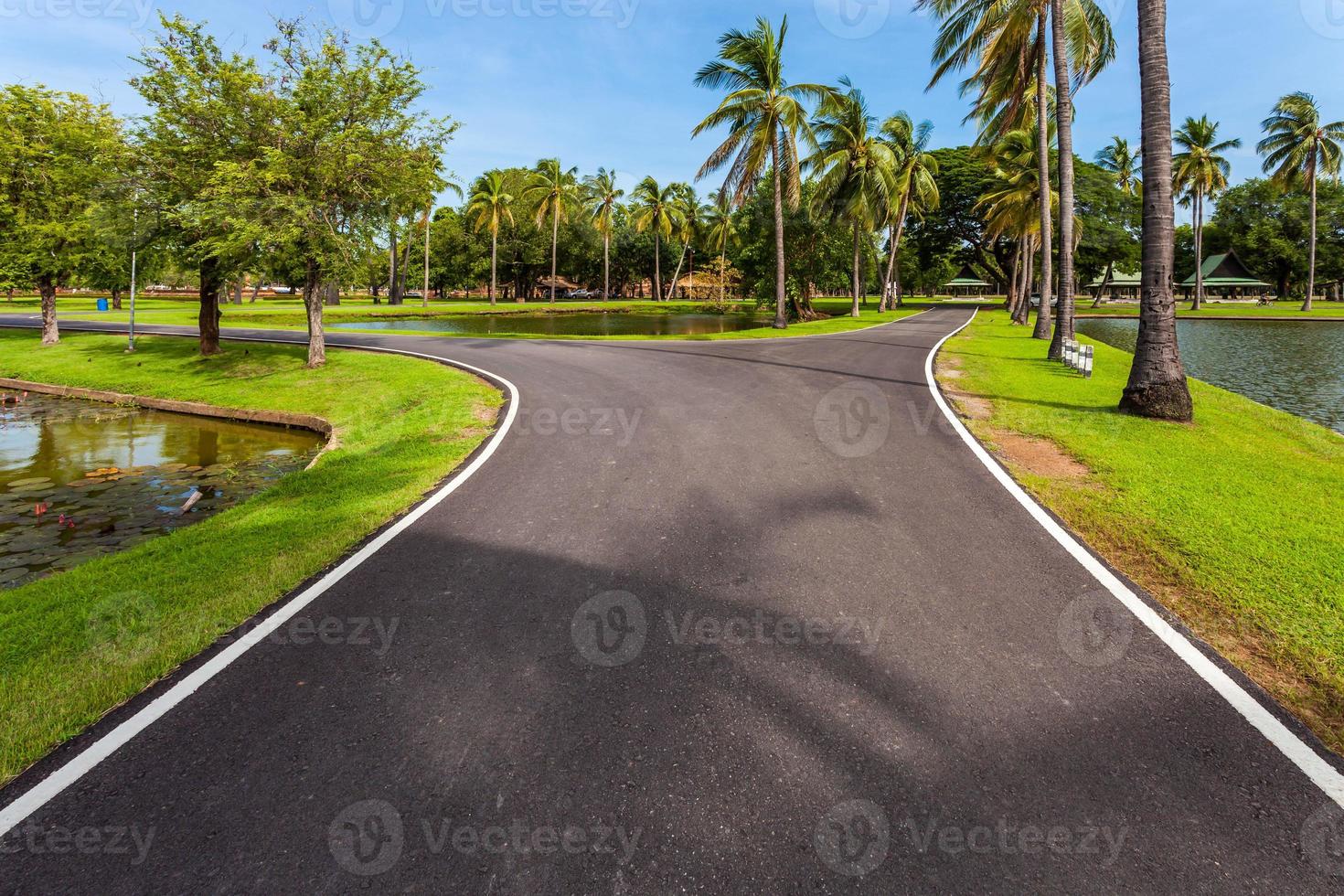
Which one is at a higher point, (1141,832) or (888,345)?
(888,345)

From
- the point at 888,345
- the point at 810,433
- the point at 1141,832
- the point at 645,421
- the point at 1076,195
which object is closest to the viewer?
the point at 1141,832

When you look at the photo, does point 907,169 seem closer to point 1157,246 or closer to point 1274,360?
point 1274,360

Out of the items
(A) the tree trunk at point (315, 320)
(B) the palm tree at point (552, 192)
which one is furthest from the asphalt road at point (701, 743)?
(B) the palm tree at point (552, 192)

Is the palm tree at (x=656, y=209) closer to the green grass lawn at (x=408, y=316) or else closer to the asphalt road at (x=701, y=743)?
the green grass lawn at (x=408, y=316)

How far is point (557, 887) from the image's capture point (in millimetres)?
2242

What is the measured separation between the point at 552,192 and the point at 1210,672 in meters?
66.5

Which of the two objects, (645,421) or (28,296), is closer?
(645,421)

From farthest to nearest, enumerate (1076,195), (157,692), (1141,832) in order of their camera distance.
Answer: (1076,195) < (157,692) < (1141,832)

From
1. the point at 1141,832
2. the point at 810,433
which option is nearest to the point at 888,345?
the point at 810,433

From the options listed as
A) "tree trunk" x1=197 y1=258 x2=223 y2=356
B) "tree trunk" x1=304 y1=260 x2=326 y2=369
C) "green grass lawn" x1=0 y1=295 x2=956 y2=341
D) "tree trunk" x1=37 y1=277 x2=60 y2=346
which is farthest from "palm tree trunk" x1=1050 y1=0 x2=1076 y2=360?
"tree trunk" x1=37 y1=277 x2=60 y2=346

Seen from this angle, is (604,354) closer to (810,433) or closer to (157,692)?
(810,433)

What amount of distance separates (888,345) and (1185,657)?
729 inches

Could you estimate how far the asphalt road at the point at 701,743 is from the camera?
233 cm

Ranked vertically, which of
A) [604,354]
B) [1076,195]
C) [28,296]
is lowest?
[604,354]
